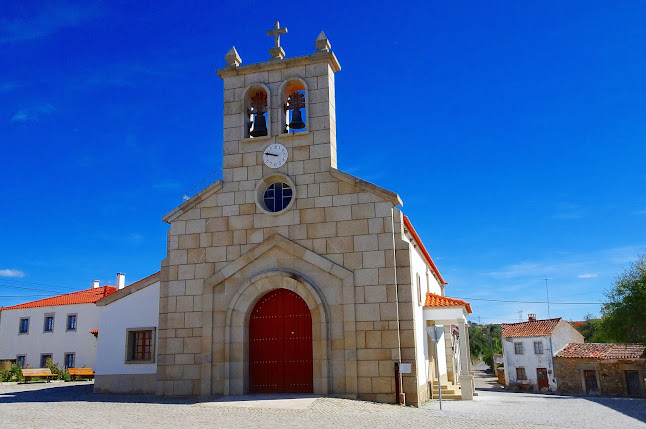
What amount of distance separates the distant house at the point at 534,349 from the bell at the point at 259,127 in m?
29.6

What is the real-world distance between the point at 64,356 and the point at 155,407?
26.7m

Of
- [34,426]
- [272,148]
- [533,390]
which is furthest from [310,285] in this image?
[533,390]

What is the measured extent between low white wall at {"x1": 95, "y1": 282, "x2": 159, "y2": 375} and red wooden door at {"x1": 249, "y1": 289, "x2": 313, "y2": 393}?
460cm

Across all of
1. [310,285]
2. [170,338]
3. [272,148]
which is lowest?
[170,338]

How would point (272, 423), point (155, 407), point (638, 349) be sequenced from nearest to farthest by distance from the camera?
point (272, 423) → point (155, 407) → point (638, 349)

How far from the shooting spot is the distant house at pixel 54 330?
35.3 metres

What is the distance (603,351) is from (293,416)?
3086cm

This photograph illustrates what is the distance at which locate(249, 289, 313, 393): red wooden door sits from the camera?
15172 millimetres

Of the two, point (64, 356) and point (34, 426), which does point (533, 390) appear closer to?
point (64, 356)

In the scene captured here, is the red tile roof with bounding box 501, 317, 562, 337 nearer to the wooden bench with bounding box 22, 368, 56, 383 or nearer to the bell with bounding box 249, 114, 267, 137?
the bell with bounding box 249, 114, 267, 137

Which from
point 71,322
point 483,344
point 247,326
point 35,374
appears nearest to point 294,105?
point 247,326

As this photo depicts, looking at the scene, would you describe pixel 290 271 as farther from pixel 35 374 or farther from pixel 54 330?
pixel 54 330

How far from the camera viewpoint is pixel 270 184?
1661 cm

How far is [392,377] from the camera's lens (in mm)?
14102
